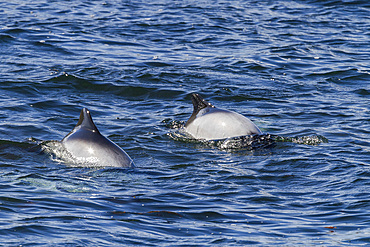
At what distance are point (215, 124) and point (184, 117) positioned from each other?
6.19 ft

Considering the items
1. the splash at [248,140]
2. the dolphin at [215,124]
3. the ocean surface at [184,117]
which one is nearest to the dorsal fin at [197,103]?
the dolphin at [215,124]

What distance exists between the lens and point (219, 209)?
25.8ft

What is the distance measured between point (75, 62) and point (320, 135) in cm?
761

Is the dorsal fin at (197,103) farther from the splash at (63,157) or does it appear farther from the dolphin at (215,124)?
the splash at (63,157)

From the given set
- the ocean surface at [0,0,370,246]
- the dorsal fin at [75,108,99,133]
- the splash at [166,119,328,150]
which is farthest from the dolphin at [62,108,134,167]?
the splash at [166,119,328,150]

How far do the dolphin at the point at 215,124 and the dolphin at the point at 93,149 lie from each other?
7.45 ft

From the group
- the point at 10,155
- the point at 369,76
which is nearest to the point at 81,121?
the point at 10,155

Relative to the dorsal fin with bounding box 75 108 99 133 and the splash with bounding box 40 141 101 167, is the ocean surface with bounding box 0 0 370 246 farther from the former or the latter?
the dorsal fin with bounding box 75 108 99 133

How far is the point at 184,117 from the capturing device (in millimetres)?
12984

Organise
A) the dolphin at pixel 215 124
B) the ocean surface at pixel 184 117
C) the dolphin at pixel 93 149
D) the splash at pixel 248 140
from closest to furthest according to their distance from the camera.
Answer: the ocean surface at pixel 184 117
the dolphin at pixel 93 149
the splash at pixel 248 140
the dolphin at pixel 215 124

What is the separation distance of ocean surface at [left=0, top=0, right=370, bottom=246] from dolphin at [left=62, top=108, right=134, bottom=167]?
19 centimetres

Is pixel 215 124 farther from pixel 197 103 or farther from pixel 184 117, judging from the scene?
pixel 184 117

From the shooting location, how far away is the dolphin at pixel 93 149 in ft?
29.8

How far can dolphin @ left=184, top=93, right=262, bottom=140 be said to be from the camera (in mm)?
11008
